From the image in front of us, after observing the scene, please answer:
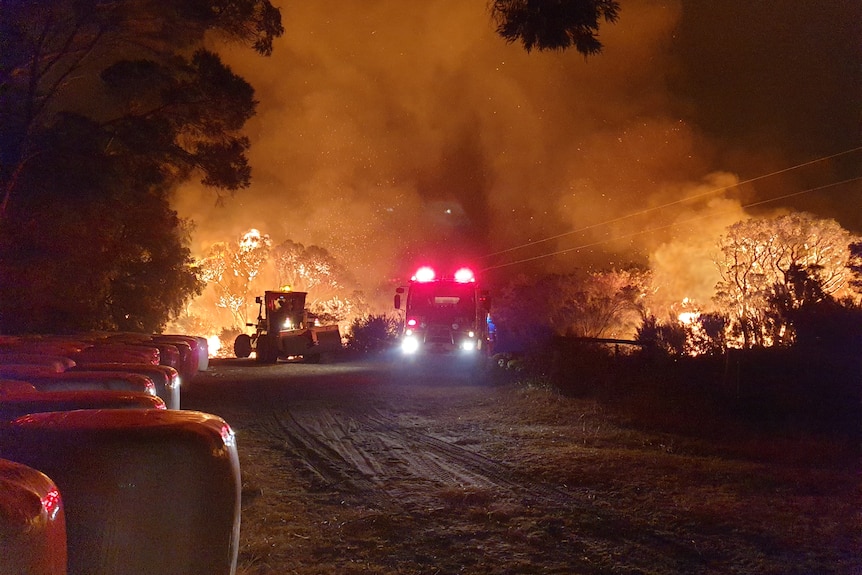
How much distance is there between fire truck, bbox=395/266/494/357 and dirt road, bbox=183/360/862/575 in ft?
26.1

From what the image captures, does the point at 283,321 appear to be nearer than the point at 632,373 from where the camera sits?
No

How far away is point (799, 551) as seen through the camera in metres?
5.21

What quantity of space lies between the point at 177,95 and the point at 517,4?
11.1 meters

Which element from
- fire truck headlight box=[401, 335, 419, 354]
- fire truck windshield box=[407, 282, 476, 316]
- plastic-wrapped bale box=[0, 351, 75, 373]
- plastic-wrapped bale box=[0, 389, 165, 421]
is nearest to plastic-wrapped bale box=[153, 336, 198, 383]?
plastic-wrapped bale box=[0, 351, 75, 373]

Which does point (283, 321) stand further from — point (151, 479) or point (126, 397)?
point (151, 479)

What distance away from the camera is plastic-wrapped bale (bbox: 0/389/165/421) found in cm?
462

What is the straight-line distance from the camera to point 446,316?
20109 millimetres

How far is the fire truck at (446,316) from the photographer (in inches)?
775

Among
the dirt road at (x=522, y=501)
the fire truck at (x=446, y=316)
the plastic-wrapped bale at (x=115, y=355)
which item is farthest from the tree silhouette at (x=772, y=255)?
the plastic-wrapped bale at (x=115, y=355)

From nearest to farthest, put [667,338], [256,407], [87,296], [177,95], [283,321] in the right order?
[256,407] → [667,338] → [177,95] → [87,296] → [283,321]

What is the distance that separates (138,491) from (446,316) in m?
16.8

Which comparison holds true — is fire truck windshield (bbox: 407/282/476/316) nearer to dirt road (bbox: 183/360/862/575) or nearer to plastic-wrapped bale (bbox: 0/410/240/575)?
dirt road (bbox: 183/360/862/575)

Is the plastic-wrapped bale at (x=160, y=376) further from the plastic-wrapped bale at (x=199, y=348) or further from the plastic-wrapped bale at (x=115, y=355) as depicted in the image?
the plastic-wrapped bale at (x=199, y=348)

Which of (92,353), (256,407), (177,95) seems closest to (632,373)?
(256,407)
